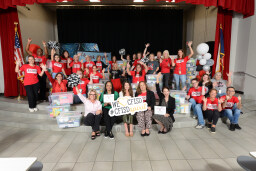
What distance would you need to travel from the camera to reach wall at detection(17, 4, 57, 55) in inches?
256

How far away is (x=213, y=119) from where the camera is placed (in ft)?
11.9

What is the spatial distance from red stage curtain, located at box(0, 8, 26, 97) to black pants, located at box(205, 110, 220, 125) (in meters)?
5.28

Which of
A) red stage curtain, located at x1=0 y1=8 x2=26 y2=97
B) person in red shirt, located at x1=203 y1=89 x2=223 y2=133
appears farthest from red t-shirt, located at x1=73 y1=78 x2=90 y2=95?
person in red shirt, located at x1=203 y1=89 x2=223 y2=133

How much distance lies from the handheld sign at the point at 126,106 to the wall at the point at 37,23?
16.7 ft

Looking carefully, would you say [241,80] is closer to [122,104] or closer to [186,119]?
[186,119]

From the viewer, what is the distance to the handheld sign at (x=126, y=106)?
3393 millimetres

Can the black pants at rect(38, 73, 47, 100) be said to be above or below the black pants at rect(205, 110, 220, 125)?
above

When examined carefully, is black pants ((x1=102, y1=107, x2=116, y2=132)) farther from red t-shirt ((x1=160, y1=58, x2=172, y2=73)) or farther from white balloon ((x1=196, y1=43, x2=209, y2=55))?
white balloon ((x1=196, y1=43, x2=209, y2=55))

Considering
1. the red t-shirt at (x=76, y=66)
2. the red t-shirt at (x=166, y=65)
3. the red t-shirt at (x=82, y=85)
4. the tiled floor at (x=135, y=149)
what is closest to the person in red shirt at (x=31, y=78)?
the tiled floor at (x=135, y=149)

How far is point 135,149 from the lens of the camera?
292 centimetres

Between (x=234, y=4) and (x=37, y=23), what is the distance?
7.70 metres

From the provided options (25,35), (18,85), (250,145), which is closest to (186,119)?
(250,145)

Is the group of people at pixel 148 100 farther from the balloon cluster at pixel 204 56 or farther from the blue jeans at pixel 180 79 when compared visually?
the balloon cluster at pixel 204 56

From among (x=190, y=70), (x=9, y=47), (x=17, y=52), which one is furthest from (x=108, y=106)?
(x=9, y=47)
